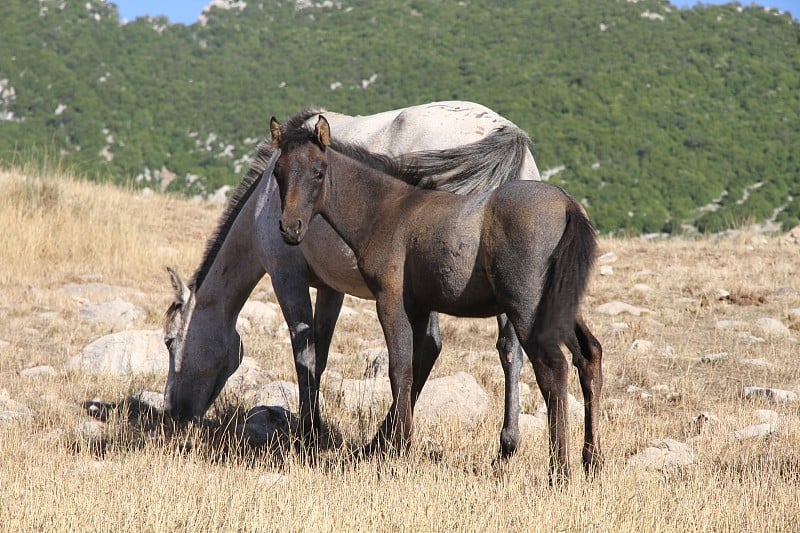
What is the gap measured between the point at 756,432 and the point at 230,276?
3691mm

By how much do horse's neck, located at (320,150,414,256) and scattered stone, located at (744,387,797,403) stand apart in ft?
10.7

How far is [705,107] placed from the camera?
3656 cm

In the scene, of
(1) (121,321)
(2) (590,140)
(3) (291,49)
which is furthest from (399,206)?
(3) (291,49)

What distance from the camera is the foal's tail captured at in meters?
5.30

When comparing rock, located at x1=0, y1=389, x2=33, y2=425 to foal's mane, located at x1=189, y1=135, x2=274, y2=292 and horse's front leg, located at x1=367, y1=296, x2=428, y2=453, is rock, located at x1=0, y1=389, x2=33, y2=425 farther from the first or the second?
horse's front leg, located at x1=367, y1=296, x2=428, y2=453

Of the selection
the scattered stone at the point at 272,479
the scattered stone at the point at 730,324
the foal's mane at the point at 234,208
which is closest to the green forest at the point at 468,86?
the scattered stone at the point at 730,324

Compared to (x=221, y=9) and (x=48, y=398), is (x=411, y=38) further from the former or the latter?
(x=48, y=398)

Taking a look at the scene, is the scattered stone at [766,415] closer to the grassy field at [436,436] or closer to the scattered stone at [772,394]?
the grassy field at [436,436]

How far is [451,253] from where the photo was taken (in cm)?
470

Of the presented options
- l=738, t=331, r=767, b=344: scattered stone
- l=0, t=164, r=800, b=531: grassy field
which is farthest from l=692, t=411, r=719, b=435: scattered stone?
l=738, t=331, r=767, b=344: scattered stone

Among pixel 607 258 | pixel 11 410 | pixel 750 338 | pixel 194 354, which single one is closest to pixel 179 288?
pixel 194 354

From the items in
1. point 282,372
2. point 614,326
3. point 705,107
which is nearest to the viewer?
point 282,372

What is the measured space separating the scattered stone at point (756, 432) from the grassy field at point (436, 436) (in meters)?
0.09

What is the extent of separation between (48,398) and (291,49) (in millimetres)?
39148
